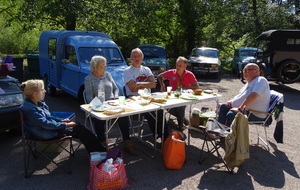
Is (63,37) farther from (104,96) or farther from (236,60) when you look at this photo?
(236,60)

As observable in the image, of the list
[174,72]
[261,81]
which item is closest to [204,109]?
[174,72]

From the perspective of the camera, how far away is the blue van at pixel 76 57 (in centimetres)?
622

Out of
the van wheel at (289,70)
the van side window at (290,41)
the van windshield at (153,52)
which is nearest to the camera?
the van wheel at (289,70)

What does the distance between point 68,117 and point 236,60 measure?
12100mm

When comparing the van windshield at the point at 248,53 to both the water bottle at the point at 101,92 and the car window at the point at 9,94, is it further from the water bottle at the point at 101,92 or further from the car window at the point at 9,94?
the car window at the point at 9,94

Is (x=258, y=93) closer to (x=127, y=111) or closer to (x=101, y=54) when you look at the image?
(x=127, y=111)

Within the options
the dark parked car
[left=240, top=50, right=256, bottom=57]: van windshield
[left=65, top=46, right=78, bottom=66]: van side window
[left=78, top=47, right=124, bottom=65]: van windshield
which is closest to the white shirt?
[left=78, top=47, right=124, bottom=65]: van windshield

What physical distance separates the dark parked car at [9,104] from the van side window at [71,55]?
80.1 inches

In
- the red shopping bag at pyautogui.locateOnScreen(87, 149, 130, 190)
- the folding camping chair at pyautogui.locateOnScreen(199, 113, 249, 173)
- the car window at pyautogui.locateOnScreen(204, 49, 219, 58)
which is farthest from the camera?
the car window at pyautogui.locateOnScreen(204, 49, 219, 58)

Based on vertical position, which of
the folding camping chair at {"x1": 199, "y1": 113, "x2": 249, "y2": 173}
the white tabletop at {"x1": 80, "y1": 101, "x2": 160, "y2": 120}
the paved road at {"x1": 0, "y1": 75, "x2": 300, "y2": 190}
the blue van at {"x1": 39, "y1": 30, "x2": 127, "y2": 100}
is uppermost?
the blue van at {"x1": 39, "y1": 30, "x2": 127, "y2": 100}

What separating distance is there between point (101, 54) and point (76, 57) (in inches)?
24.9

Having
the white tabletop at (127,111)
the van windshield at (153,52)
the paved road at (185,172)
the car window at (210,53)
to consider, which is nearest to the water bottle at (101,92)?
the white tabletop at (127,111)

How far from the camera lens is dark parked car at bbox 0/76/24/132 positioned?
13.6 feet

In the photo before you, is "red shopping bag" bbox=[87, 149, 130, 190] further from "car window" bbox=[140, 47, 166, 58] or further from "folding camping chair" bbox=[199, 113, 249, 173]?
"car window" bbox=[140, 47, 166, 58]
